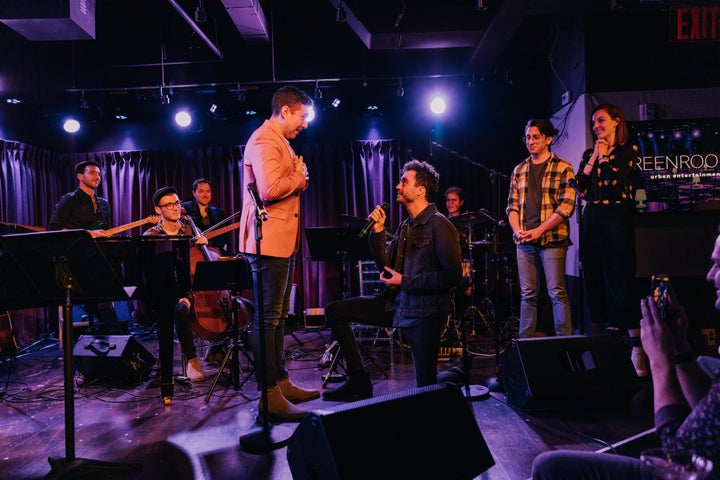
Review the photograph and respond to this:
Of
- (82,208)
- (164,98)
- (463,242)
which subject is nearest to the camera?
(463,242)

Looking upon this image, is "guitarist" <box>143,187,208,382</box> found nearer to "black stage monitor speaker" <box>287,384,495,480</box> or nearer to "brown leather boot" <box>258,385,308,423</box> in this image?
"brown leather boot" <box>258,385,308,423</box>

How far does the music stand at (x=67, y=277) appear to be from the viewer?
8.67ft

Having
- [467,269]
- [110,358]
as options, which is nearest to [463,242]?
[467,269]

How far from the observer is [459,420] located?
203 cm

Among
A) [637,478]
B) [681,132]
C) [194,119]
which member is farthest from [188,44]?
[637,478]

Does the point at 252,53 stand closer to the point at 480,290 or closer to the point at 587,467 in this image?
the point at 480,290

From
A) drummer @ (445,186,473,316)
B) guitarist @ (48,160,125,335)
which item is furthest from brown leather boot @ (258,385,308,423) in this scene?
guitarist @ (48,160,125,335)

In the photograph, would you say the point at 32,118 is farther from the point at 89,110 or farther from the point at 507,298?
the point at 507,298

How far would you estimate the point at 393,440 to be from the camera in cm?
185

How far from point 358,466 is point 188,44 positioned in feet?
27.7

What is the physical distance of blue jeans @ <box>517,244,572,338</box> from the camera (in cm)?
448

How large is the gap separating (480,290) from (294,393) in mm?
4627

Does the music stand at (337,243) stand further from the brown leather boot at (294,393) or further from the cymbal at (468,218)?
the brown leather boot at (294,393)

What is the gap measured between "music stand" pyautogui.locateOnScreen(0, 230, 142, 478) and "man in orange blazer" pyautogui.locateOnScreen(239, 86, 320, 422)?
0.87m
